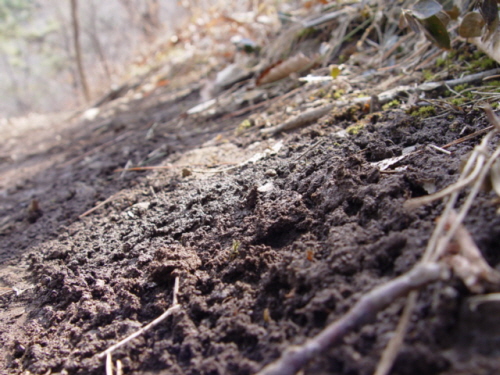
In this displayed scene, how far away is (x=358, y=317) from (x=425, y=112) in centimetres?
124

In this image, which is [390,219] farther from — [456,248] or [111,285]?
[111,285]

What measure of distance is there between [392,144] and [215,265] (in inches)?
36.0

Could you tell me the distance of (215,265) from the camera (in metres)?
1.20

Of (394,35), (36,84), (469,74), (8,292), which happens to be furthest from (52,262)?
(36,84)

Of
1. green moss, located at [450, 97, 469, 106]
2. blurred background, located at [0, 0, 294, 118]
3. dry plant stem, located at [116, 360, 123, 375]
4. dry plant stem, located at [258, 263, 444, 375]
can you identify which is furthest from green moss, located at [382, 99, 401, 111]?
blurred background, located at [0, 0, 294, 118]

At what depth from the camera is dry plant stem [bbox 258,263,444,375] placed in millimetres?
678

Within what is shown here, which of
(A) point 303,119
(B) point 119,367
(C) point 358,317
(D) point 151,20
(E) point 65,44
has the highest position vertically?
(E) point 65,44

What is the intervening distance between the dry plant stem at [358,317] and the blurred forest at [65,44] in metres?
11.1

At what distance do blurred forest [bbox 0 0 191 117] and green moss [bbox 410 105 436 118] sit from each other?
10216mm

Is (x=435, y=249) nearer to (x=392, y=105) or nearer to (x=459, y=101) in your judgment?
(x=459, y=101)

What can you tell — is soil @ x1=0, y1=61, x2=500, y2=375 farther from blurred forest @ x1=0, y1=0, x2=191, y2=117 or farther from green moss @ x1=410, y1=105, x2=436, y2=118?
blurred forest @ x1=0, y1=0, x2=191, y2=117

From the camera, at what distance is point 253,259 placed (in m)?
1.13

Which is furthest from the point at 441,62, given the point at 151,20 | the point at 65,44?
the point at 65,44

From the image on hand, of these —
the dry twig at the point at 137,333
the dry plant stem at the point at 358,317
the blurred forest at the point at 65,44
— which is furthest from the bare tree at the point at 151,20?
the dry plant stem at the point at 358,317
